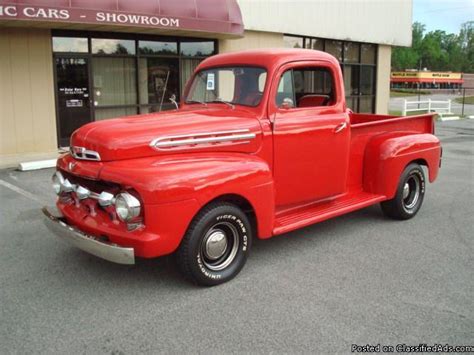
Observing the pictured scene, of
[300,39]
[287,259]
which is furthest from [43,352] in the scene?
[300,39]

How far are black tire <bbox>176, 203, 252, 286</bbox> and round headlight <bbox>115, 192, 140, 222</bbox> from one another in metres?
0.49

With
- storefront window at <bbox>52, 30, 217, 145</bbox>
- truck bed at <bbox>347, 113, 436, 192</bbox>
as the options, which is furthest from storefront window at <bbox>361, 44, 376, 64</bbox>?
truck bed at <bbox>347, 113, 436, 192</bbox>

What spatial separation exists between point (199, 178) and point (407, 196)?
3.55 metres

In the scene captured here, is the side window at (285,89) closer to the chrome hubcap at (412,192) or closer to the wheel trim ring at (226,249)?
the wheel trim ring at (226,249)

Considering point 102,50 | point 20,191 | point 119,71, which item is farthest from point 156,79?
point 20,191

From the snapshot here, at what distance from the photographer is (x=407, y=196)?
6461mm

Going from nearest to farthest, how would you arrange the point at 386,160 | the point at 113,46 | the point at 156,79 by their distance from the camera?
the point at 386,160 → the point at 113,46 → the point at 156,79

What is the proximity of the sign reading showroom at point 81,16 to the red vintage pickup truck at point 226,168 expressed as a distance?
5.06m

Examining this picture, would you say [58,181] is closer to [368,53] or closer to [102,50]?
[102,50]

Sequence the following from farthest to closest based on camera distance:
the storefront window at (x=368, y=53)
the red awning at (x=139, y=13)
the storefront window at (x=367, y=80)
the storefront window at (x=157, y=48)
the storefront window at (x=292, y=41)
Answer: the storefront window at (x=367, y=80), the storefront window at (x=368, y=53), the storefront window at (x=292, y=41), the storefront window at (x=157, y=48), the red awning at (x=139, y=13)

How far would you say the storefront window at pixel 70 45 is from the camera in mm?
11258

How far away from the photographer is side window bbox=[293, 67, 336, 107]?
519 centimetres

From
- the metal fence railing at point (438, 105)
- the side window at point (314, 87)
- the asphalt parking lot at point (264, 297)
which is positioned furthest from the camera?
the metal fence railing at point (438, 105)

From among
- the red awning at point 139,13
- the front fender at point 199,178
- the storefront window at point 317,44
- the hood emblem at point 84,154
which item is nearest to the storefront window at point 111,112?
the red awning at point 139,13
